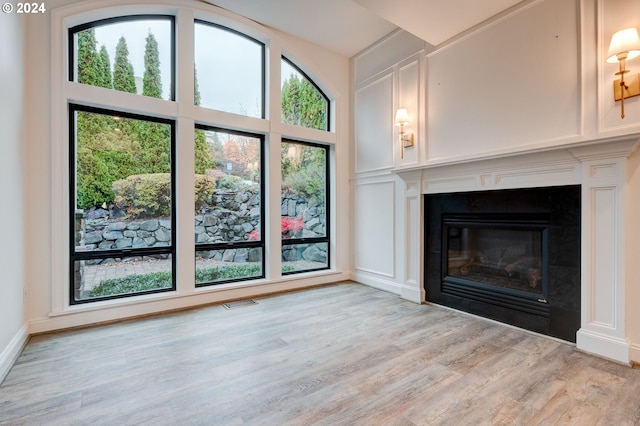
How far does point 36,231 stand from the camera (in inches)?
115

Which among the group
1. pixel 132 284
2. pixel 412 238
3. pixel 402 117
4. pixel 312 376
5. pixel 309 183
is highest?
pixel 402 117

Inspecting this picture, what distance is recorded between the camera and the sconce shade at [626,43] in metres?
2.13

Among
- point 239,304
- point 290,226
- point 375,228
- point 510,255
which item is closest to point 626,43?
point 510,255

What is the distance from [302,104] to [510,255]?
3492 mm

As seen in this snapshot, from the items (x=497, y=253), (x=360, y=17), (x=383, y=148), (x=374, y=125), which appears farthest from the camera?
(x=374, y=125)

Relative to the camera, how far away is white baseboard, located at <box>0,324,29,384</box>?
7.14 feet

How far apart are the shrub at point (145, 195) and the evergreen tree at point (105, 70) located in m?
1.02

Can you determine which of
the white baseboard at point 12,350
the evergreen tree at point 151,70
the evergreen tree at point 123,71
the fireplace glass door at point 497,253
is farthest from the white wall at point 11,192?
the fireplace glass door at point 497,253

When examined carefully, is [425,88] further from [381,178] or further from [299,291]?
[299,291]

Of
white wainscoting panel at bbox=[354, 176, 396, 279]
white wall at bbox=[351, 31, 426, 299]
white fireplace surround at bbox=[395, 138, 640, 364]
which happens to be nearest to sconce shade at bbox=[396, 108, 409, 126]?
white wall at bbox=[351, 31, 426, 299]

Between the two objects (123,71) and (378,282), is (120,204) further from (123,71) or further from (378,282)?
(378,282)

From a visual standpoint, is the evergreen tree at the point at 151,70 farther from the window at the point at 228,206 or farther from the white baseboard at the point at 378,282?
the white baseboard at the point at 378,282

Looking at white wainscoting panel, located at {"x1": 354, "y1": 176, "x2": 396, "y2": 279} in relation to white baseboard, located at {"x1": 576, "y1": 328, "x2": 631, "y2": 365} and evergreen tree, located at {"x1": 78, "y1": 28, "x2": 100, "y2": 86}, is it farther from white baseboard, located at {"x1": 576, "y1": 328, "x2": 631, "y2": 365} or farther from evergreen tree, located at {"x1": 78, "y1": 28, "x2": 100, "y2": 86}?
evergreen tree, located at {"x1": 78, "y1": 28, "x2": 100, "y2": 86}

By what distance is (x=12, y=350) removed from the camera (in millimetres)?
2373
